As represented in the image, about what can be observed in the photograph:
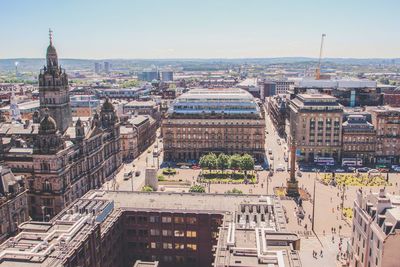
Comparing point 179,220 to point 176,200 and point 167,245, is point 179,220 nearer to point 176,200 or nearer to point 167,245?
point 176,200

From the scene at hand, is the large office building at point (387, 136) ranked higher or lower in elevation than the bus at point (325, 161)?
higher

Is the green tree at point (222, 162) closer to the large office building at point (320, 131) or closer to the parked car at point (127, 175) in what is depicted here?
the parked car at point (127, 175)

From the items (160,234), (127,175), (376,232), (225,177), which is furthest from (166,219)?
(127,175)

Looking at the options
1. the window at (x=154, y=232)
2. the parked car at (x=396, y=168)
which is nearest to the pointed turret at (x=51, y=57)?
the window at (x=154, y=232)

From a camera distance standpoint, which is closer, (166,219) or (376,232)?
(376,232)

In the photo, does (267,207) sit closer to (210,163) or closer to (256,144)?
(210,163)

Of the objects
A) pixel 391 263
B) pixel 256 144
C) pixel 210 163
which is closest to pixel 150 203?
pixel 391 263
